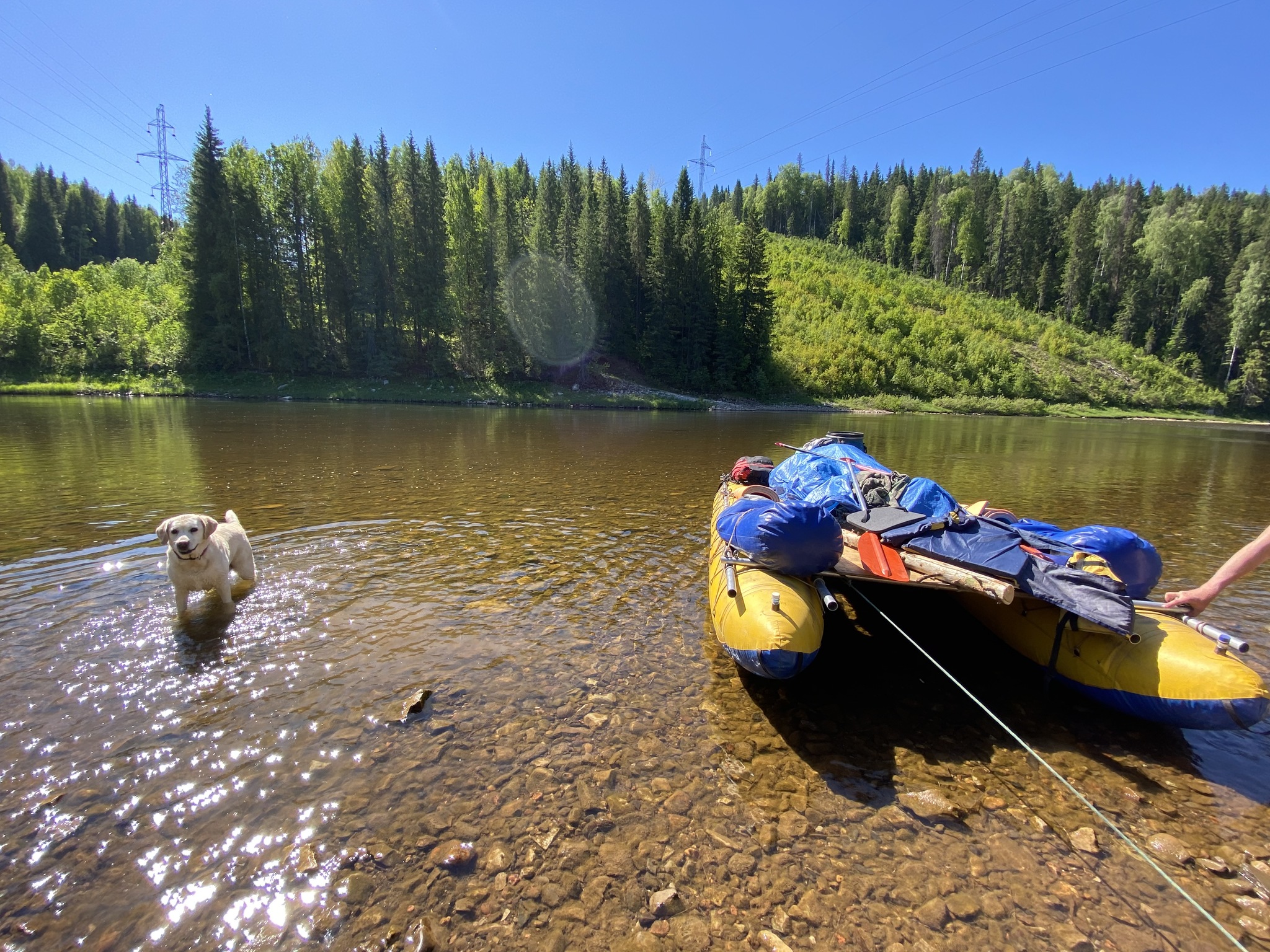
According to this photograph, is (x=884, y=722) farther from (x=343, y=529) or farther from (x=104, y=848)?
(x=343, y=529)

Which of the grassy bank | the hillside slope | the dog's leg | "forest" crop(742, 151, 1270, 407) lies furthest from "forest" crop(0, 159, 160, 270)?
"forest" crop(742, 151, 1270, 407)

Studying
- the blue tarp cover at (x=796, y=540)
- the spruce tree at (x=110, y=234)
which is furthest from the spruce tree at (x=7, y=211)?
the blue tarp cover at (x=796, y=540)

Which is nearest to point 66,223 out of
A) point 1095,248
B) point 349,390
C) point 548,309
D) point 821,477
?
point 349,390

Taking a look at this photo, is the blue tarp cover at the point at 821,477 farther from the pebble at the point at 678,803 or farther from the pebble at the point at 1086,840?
the pebble at the point at 678,803

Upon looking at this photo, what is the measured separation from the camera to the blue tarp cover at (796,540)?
5551 millimetres

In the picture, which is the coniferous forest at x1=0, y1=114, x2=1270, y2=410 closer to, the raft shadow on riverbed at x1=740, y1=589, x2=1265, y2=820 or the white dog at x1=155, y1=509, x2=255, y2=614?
the white dog at x1=155, y1=509, x2=255, y2=614

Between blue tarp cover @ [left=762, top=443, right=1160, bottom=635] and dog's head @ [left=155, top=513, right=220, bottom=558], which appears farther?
dog's head @ [left=155, top=513, right=220, bottom=558]

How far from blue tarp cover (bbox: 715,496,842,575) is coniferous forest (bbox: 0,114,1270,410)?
4792 cm

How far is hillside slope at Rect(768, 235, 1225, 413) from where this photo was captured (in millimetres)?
57031

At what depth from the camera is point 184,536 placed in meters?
6.09

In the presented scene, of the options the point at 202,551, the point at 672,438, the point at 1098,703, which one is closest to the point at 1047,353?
the point at 672,438

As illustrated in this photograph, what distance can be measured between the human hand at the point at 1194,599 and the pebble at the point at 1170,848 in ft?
5.48

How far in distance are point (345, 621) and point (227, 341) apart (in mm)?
50090

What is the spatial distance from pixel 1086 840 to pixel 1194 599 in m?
2.13
